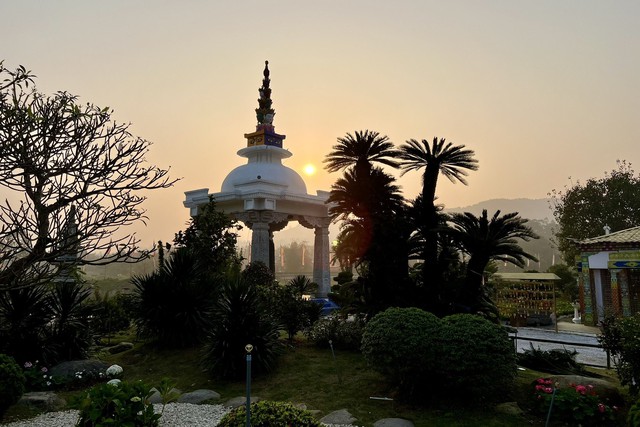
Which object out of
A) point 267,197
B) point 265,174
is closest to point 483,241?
point 267,197

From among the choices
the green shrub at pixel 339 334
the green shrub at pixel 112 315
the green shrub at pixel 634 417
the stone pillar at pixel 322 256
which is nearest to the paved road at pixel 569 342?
the green shrub at pixel 339 334

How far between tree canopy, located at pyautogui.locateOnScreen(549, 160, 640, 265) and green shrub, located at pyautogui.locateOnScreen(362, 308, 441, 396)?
113 ft

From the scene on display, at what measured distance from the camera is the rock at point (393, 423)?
7.68 meters

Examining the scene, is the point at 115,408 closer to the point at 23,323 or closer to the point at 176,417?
the point at 176,417

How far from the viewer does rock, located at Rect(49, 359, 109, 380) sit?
1155cm

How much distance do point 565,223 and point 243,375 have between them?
3825 centimetres

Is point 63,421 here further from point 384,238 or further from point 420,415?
point 384,238

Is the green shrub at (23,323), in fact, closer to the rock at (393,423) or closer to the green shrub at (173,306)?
the green shrub at (173,306)

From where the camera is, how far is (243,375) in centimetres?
1118

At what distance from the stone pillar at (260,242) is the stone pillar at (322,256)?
5.30 m

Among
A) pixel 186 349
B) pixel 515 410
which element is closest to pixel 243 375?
pixel 186 349

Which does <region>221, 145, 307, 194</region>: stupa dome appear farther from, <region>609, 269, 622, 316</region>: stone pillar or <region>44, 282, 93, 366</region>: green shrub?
<region>609, 269, 622, 316</region>: stone pillar

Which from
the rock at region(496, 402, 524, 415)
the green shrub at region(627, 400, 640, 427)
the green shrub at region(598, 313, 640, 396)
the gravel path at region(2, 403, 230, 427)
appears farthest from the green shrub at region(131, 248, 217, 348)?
the green shrub at region(627, 400, 640, 427)

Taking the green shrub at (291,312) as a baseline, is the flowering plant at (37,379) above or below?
below
